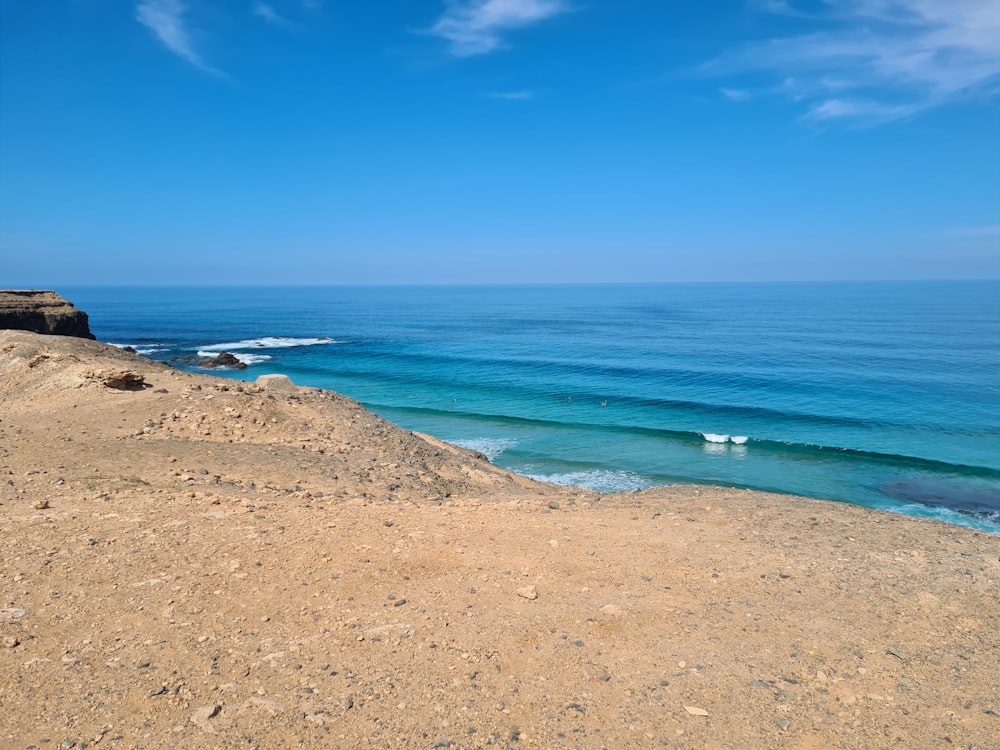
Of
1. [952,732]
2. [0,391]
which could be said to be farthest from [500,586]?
[0,391]

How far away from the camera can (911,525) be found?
35.0 feet

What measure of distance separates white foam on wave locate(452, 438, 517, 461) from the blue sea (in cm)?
16

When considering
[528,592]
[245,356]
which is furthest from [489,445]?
[245,356]

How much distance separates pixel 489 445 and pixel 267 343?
41.9 meters

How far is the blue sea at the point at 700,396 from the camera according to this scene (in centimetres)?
2170

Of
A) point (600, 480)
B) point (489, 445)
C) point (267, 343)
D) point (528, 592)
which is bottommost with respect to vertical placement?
point (600, 480)

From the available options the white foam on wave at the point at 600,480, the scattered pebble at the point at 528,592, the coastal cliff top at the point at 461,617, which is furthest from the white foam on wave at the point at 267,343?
the scattered pebble at the point at 528,592

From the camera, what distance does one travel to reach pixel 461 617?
6672 millimetres

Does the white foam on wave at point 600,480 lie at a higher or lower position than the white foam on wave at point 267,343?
lower

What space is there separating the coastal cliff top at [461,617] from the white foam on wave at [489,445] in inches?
501

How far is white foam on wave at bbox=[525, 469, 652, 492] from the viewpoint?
66.0ft

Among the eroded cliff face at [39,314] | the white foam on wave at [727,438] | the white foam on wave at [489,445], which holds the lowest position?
the white foam on wave at [727,438]

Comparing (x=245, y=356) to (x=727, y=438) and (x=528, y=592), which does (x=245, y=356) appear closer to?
(x=727, y=438)

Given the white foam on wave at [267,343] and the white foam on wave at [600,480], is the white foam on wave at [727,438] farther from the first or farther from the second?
the white foam on wave at [267,343]
